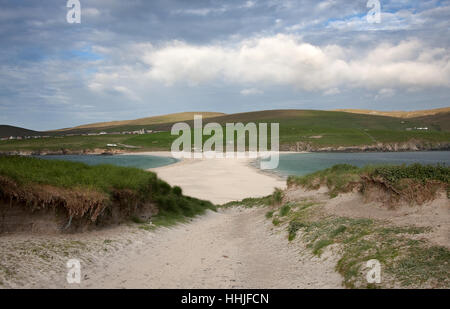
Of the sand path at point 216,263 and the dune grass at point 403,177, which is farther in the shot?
the dune grass at point 403,177

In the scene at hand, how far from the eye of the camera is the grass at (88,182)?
9.89 meters

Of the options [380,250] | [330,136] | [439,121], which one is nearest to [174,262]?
[380,250]

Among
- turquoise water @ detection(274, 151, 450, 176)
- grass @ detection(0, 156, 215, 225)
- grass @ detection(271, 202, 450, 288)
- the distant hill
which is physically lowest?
turquoise water @ detection(274, 151, 450, 176)

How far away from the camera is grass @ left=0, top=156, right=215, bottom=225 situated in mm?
9891

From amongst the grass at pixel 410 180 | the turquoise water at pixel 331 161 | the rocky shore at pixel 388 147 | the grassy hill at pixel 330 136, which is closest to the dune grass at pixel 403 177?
the grass at pixel 410 180

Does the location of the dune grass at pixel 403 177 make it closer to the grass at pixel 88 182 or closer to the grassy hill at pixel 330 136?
the grass at pixel 88 182

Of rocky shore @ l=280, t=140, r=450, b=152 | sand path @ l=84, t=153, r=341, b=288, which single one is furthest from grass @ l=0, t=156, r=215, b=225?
rocky shore @ l=280, t=140, r=450, b=152

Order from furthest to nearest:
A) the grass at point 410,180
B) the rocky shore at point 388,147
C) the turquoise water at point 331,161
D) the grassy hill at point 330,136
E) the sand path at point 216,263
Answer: the grassy hill at point 330,136
the rocky shore at point 388,147
the turquoise water at point 331,161
the grass at point 410,180
the sand path at point 216,263

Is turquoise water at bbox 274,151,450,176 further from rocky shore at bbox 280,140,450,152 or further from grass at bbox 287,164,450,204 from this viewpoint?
grass at bbox 287,164,450,204

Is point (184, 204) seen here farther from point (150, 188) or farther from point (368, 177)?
point (368, 177)

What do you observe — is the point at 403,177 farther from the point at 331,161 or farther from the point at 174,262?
the point at 331,161

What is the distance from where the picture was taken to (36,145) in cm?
14050

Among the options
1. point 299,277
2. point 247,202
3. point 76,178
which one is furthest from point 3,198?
point 247,202

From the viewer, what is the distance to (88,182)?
37.9 feet
